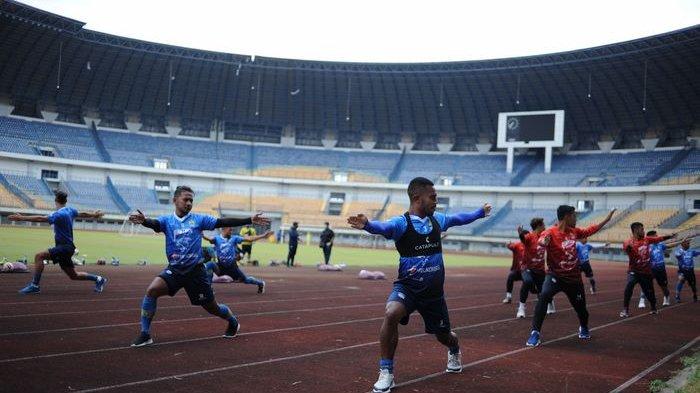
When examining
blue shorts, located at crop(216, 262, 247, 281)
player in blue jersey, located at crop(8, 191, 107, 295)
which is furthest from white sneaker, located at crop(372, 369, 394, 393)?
blue shorts, located at crop(216, 262, 247, 281)

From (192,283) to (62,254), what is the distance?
5916 mm

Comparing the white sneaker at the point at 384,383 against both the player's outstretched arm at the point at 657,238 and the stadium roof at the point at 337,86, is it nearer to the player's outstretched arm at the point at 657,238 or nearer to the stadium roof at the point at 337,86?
the player's outstretched arm at the point at 657,238

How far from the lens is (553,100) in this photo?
64.5m

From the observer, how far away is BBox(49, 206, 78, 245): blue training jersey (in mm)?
12562

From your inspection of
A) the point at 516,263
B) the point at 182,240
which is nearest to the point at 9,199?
the point at 516,263

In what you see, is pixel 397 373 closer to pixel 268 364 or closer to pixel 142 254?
pixel 268 364

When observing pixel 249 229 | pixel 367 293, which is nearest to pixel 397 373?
pixel 367 293

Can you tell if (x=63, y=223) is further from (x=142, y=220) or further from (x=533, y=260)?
(x=533, y=260)

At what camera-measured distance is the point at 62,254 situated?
12.6m

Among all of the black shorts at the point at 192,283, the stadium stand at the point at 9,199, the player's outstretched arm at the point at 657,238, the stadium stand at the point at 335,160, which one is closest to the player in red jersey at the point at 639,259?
the player's outstretched arm at the point at 657,238

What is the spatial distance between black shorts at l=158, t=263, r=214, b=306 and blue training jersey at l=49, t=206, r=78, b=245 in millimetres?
5490

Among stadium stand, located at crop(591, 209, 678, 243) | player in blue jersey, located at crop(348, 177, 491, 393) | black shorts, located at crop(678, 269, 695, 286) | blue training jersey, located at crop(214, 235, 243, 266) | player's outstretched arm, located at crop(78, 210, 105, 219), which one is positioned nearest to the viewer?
player in blue jersey, located at crop(348, 177, 491, 393)

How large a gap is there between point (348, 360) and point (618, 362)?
3.83 meters

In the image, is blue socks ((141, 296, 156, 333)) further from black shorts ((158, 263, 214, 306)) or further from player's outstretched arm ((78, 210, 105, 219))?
player's outstretched arm ((78, 210, 105, 219))
